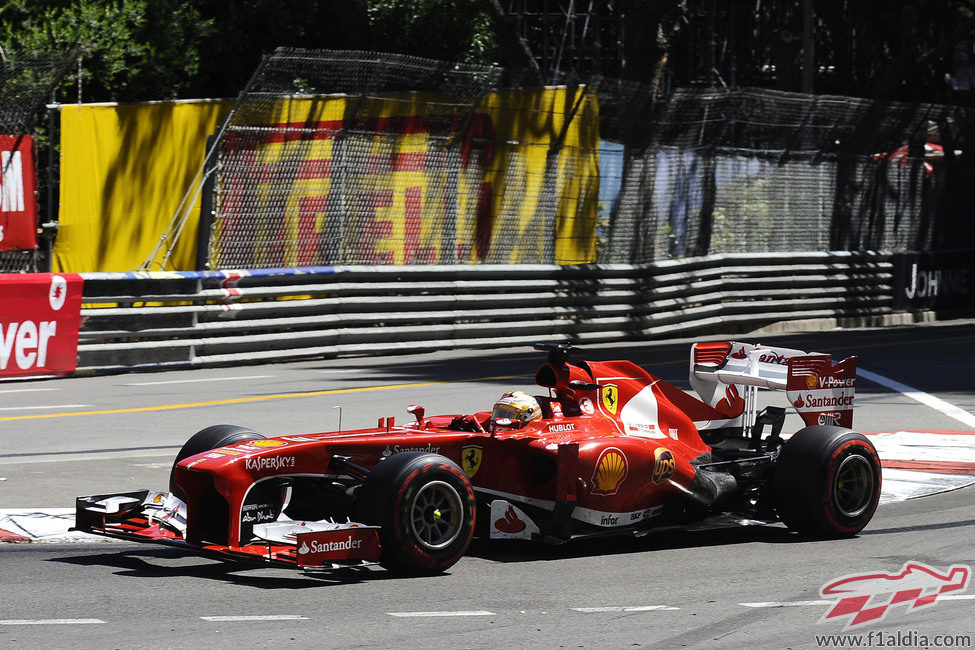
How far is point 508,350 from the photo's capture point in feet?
65.6

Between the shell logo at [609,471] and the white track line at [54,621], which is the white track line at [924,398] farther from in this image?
the white track line at [54,621]

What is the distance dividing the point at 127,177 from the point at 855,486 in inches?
472

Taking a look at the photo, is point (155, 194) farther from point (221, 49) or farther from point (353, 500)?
point (353, 500)

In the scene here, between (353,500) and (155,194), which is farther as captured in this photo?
(155,194)

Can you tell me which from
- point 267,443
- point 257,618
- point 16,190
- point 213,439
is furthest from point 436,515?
point 16,190

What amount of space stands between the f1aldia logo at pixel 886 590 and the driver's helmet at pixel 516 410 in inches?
70.1

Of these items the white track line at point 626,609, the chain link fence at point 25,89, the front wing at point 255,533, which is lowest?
the white track line at point 626,609

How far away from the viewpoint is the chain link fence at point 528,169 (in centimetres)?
1759

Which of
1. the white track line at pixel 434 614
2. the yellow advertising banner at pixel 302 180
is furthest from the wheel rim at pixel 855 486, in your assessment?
the yellow advertising banner at pixel 302 180

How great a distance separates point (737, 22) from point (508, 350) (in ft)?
92.3

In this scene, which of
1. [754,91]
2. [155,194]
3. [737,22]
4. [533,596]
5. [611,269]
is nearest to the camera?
[533,596]

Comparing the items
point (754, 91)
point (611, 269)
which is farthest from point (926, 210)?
point (611, 269)

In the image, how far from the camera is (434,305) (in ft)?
63.2

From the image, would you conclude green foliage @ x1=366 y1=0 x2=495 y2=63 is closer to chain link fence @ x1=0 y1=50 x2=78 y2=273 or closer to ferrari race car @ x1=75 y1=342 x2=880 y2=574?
chain link fence @ x1=0 y1=50 x2=78 y2=273
